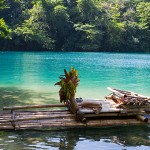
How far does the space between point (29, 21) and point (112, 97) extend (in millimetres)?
77387

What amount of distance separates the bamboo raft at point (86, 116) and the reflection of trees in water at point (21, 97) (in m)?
5.26

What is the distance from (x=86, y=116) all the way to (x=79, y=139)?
1.70 m

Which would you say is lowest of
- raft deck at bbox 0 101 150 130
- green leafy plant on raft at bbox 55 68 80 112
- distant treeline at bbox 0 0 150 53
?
raft deck at bbox 0 101 150 130

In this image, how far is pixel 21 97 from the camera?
2269 centimetres

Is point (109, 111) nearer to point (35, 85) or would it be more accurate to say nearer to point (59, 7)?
point (35, 85)

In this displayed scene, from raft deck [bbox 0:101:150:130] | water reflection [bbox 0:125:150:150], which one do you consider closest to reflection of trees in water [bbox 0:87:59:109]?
raft deck [bbox 0:101:150:130]

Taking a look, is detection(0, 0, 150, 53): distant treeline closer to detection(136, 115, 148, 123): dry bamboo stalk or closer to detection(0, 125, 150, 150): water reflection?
detection(136, 115, 148, 123): dry bamboo stalk

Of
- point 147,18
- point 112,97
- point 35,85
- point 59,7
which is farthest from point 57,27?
point 112,97

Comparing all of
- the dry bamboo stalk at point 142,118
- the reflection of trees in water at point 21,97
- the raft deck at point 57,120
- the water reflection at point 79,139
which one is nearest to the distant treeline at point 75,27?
the reflection of trees in water at point 21,97

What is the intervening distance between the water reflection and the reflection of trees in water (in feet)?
21.7

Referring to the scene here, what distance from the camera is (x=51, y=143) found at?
12766 mm

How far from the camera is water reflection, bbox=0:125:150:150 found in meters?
12.5

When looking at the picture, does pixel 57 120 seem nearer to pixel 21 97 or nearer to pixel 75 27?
pixel 21 97

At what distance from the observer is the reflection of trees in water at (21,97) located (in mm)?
20750
